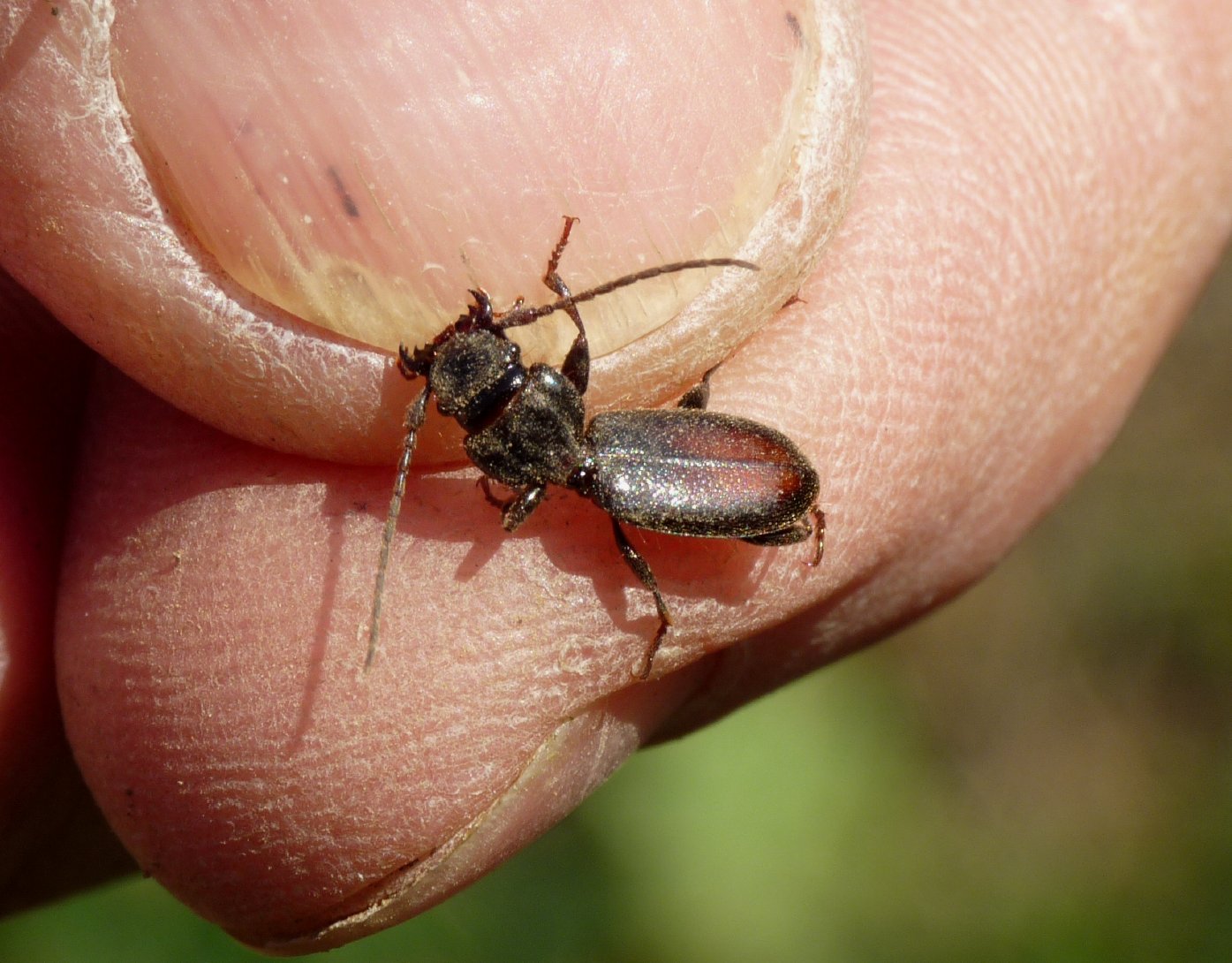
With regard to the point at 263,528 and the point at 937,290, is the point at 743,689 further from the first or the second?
the point at 263,528

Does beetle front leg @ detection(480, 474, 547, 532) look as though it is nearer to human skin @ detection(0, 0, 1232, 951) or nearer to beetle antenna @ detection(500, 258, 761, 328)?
human skin @ detection(0, 0, 1232, 951)

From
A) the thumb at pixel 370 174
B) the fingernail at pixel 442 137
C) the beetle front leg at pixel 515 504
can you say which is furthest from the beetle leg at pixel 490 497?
the fingernail at pixel 442 137

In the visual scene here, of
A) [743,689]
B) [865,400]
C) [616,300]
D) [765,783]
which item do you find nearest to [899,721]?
[765,783]

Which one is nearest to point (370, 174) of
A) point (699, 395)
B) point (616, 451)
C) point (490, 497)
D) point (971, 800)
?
point (490, 497)

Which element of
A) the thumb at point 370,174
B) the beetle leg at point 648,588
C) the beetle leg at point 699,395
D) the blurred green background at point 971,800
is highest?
the thumb at point 370,174

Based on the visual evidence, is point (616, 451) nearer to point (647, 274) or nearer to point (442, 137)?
point (647, 274)

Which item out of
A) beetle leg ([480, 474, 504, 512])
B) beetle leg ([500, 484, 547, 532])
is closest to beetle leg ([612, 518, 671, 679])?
beetle leg ([500, 484, 547, 532])

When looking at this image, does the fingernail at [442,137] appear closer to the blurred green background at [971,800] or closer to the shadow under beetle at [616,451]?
the shadow under beetle at [616,451]
